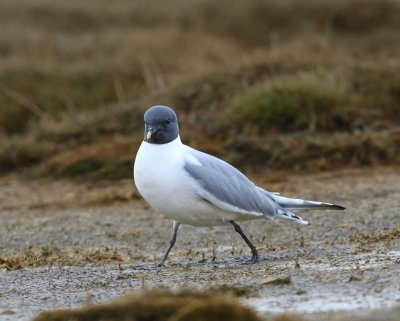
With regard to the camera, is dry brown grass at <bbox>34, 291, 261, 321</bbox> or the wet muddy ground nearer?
dry brown grass at <bbox>34, 291, 261, 321</bbox>

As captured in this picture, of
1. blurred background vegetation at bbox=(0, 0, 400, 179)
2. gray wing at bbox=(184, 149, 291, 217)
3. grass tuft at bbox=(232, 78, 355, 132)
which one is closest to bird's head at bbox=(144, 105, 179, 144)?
gray wing at bbox=(184, 149, 291, 217)

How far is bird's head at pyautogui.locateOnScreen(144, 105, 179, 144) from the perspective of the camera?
7.80m

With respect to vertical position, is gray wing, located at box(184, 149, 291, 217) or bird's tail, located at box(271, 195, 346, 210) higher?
gray wing, located at box(184, 149, 291, 217)

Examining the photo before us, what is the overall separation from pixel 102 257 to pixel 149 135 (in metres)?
1.30

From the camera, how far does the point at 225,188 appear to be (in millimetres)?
7734

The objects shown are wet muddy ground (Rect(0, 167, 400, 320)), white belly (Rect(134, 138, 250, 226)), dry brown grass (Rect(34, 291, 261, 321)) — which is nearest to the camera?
dry brown grass (Rect(34, 291, 261, 321))

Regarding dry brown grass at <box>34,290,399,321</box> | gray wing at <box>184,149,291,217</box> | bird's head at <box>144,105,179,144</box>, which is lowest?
dry brown grass at <box>34,290,399,321</box>

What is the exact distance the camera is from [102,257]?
333 inches

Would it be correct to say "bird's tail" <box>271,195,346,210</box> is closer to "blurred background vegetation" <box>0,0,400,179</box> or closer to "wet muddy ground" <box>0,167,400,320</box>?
"wet muddy ground" <box>0,167,400,320</box>

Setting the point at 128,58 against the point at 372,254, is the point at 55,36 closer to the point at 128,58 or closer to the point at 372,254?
the point at 128,58

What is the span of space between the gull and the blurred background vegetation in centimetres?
587

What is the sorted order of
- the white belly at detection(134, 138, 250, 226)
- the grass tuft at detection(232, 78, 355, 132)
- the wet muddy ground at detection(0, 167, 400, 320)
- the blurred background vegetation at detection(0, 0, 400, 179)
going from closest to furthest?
the wet muddy ground at detection(0, 167, 400, 320) < the white belly at detection(134, 138, 250, 226) < the blurred background vegetation at detection(0, 0, 400, 179) < the grass tuft at detection(232, 78, 355, 132)

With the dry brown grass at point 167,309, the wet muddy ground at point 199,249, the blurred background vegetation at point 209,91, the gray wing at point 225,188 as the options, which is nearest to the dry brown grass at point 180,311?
the dry brown grass at point 167,309

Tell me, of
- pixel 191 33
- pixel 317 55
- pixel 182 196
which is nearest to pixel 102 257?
pixel 182 196
